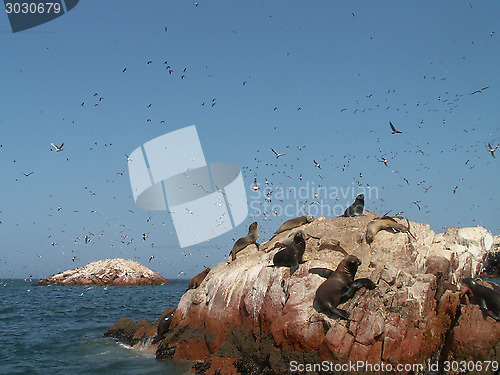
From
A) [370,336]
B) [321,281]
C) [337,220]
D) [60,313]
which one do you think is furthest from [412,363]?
[60,313]

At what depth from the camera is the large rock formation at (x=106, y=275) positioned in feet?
208

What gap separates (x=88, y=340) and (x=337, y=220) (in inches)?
438

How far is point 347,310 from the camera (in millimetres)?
9047

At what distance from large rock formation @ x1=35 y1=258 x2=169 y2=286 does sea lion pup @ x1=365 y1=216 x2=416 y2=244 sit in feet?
194

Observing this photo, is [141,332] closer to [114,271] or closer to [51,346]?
[51,346]

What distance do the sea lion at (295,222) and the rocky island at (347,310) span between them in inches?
41.0

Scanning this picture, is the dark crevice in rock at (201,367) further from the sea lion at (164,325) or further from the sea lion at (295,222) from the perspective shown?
the sea lion at (295,222)

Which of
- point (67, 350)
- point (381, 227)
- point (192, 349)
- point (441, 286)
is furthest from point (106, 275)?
point (441, 286)

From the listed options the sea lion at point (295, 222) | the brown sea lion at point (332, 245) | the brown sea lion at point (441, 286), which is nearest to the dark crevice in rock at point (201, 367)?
the brown sea lion at point (332, 245)

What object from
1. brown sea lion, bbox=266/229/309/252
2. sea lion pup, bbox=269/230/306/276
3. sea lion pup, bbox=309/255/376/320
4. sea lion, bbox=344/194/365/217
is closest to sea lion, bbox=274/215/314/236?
sea lion, bbox=344/194/365/217

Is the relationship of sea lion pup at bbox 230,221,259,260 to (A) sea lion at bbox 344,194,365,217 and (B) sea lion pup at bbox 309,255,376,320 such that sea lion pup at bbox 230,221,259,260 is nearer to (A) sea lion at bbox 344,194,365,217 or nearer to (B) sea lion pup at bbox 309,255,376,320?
(A) sea lion at bbox 344,194,365,217

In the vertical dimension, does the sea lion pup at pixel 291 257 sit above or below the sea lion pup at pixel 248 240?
above

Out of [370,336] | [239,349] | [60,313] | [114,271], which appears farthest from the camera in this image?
[114,271]

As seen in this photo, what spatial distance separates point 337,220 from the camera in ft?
42.9
